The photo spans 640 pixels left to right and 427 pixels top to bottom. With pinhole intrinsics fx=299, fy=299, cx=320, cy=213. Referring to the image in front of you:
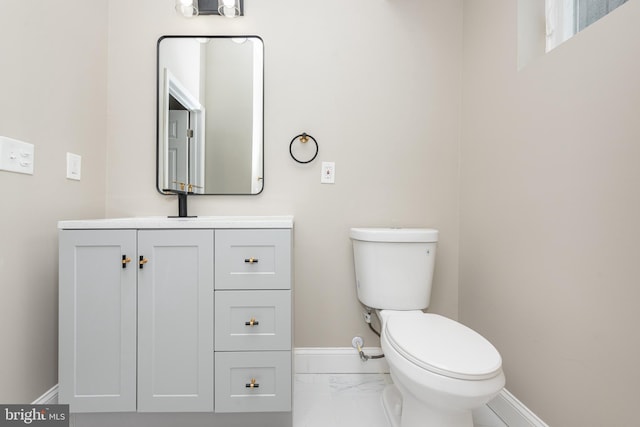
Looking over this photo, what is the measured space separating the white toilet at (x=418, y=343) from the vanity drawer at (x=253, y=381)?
0.42 meters

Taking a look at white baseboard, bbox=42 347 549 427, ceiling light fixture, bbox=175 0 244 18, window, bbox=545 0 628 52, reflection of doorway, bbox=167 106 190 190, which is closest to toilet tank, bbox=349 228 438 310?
white baseboard, bbox=42 347 549 427

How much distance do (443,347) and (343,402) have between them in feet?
2.21

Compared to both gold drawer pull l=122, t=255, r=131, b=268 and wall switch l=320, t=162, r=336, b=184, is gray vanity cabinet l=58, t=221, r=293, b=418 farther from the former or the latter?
wall switch l=320, t=162, r=336, b=184

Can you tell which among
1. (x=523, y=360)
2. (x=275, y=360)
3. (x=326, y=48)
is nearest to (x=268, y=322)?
(x=275, y=360)

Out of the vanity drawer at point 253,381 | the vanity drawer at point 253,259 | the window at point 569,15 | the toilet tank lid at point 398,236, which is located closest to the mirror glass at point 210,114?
the vanity drawer at point 253,259

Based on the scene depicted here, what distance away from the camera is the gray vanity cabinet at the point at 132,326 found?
3.71ft

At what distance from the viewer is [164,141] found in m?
1.63

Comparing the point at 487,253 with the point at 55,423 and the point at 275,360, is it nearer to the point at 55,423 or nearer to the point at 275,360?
the point at 275,360

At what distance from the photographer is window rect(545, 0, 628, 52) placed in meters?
0.99

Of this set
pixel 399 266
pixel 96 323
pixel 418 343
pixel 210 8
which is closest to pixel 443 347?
pixel 418 343

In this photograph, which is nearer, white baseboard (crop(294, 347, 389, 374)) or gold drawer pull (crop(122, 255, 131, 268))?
gold drawer pull (crop(122, 255, 131, 268))

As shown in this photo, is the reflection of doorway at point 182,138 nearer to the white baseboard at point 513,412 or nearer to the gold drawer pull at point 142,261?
the gold drawer pull at point 142,261

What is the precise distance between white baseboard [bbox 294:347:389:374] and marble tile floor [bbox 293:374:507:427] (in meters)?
0.02

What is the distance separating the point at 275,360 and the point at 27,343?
3.12 ft
